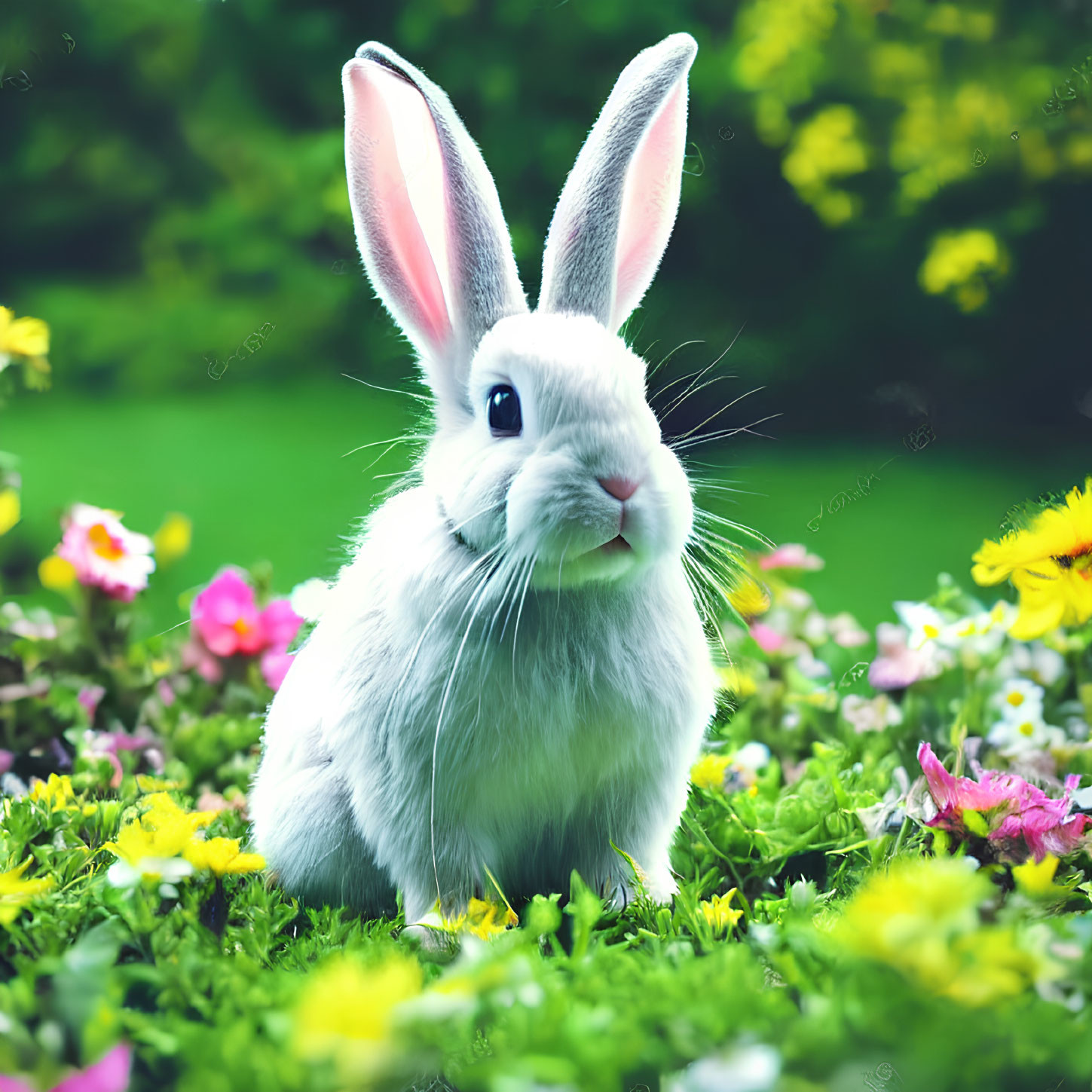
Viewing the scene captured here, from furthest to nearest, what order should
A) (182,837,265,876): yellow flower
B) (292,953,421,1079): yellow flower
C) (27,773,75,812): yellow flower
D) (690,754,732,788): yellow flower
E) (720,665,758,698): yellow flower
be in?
1. (720,665,758,698): yellow flower
2. (690,754,732,788): yellow flower
3. (27,773,75,812): yellow flower
4. (182,837,265,876): yellow flower
5. (292,953,421,1079): yellow flower

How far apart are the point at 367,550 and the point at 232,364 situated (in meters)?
0.93

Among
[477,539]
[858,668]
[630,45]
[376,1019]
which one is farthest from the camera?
[630,45]

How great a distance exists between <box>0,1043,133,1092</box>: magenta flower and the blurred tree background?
758mm

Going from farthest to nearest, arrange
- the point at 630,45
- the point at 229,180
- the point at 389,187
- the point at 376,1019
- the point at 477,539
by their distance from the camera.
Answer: the point at 229,180 → the point at 630,45 → the point at 389,187 → the point at 477,539 → the point at 376,1019

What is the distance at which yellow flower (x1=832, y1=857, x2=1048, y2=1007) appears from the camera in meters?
0.64

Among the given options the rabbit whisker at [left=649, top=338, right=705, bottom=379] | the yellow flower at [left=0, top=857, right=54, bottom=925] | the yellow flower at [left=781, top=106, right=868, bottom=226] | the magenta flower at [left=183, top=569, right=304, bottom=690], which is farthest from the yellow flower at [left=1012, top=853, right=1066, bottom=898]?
the yellow flower at [left=781, top=106, right=868, bottom=226]

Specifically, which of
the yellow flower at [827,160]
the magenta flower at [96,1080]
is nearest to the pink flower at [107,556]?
the magenta flower at [96,1080]

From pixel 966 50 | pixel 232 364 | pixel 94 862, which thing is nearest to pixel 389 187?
pixel 94 862

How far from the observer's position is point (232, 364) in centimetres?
201

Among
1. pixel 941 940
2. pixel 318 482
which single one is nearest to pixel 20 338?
pixel 318 482

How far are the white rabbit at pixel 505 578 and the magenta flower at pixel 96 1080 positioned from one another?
0.41 metres

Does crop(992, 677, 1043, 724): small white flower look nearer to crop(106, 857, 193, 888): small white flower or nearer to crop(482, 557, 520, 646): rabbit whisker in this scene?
crop(482, 557, 520, 646): rabbit whisker

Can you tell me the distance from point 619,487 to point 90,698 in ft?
3.68

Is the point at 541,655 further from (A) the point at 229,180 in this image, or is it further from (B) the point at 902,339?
(A) the point at 229,180
